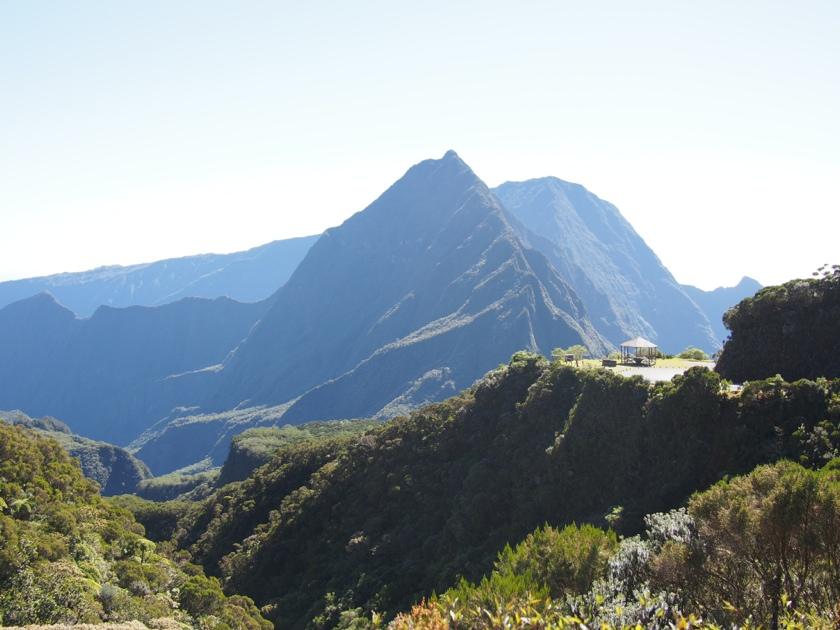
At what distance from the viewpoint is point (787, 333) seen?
3030 centimetres

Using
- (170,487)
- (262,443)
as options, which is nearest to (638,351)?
(262,443)

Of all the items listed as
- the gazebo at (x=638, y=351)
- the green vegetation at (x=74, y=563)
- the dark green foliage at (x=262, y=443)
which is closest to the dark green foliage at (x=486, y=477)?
the gazebo at (x=638, y=351)

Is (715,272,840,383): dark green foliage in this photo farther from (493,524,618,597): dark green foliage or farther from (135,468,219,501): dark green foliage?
(135,468,219,501): dark green foliage

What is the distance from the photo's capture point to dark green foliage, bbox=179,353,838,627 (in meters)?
25.3

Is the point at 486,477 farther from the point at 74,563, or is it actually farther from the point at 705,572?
the point at 705,572

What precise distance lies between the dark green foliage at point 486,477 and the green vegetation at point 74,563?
29.0 feet

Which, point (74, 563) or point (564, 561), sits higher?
point (564, 561)

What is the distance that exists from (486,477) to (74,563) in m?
23.9

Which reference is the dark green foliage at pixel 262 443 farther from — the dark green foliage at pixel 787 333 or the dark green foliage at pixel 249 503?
the dark green foliage at pixel 787 333

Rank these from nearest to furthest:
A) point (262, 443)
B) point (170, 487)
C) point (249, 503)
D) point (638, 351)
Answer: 1. point (638, 351)
2. point (249, 503)
3. point (262, 443)
4. point (170, 487)

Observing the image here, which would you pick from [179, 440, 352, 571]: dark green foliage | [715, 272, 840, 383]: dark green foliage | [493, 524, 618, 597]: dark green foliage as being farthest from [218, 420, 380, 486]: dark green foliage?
[493, 524, 618, 597]: dark green foliage

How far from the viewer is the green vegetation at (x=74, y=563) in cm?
2355

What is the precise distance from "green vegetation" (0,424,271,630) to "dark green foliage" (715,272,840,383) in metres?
29.4

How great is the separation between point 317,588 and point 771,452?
32.9 metres
